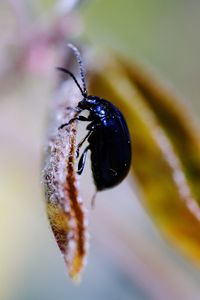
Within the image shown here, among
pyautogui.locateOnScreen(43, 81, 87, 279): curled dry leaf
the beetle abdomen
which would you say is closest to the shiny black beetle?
the beetle abdomen

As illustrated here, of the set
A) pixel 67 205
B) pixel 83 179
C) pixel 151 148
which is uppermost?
pixel 83 179

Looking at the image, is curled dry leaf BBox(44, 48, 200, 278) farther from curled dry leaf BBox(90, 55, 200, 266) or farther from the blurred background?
the blurred background

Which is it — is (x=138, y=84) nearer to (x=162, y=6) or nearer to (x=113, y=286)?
(x=113, y=286)

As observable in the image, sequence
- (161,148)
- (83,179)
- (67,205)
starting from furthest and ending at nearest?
1. (83,179)
2. (161,148)
3. (67,205)

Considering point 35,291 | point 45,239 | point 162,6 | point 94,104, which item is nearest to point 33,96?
point 45,239

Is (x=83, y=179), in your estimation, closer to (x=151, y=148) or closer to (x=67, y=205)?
(x=151, y=148)

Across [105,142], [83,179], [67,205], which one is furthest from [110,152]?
[83,179]
